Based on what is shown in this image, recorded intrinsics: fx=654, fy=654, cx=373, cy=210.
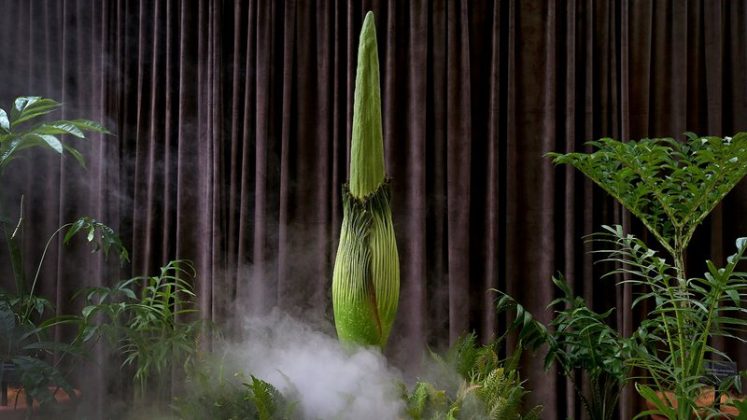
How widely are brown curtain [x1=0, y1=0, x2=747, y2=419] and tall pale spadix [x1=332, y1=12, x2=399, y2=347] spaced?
1.00 m

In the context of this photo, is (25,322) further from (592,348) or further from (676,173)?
(676,173)

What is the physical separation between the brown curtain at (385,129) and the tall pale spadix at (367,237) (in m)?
1.00

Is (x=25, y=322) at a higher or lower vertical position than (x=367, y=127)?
lower

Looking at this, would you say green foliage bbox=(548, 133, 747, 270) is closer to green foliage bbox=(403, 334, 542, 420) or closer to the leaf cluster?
the leaf cluster

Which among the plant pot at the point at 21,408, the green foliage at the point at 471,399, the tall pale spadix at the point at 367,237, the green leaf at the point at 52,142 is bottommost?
the plant pot at the point at 21,408

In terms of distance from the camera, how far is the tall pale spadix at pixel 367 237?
107cm

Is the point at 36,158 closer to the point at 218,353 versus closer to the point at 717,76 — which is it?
the point at 218,353

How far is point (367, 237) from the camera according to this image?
3.59 feet

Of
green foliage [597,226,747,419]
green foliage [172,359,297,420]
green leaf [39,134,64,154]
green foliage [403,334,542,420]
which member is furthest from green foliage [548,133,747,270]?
green leaf [39,134,64,154]

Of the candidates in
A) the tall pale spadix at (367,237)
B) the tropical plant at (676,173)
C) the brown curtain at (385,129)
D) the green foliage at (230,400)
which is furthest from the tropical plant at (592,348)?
the green foliage at (230,400)

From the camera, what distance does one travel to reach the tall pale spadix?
1.07 metres

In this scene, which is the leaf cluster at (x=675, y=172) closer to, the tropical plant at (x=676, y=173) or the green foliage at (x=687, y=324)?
the tropical plant at (x=676, y=173)

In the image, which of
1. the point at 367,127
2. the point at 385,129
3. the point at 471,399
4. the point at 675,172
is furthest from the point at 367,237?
the point at 385,129

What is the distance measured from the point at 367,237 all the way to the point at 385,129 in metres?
1.10
